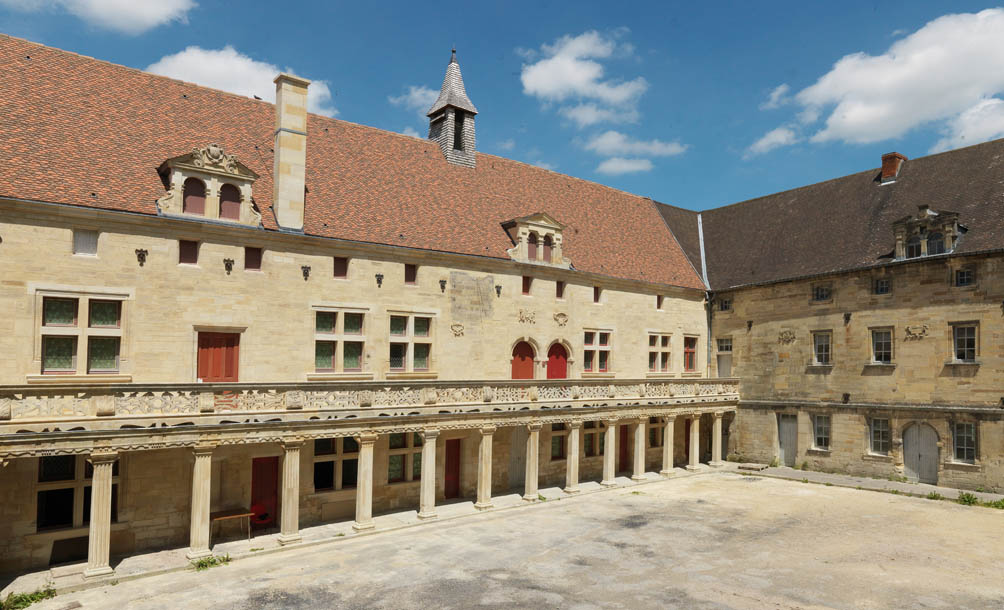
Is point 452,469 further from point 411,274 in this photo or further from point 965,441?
point 965,441

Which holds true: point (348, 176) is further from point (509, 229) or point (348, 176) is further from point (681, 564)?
point (681, 564)

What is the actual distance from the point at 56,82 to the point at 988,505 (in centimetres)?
3151

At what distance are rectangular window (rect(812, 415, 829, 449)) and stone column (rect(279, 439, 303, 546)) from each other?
69.6 ft

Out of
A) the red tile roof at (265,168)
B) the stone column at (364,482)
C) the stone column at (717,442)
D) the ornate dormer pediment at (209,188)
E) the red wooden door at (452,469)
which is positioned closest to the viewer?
the red tile roof at (265,168)

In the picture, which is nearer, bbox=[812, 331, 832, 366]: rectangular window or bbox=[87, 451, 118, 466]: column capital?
bbox=[87, 451, 118, 466]: column capital

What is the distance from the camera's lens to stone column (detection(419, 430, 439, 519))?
61.2 ft

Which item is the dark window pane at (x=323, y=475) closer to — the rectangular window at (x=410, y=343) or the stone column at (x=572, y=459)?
the rectangular window at (x=410, y=343)

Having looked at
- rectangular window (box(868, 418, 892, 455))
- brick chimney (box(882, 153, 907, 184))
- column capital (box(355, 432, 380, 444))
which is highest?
brick chimney (box(882, 153, 907, 184))

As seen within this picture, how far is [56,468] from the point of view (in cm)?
1502

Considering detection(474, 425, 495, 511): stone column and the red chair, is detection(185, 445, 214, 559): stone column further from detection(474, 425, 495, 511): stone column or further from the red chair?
detection(474, 425, 495, 511): stone column

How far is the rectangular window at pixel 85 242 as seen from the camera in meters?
15.3

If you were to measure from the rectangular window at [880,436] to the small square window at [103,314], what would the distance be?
86.2 feet

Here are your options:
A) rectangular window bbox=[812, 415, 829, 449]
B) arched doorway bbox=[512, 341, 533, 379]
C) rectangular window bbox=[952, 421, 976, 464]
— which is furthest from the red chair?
rectangular window bbox=[952, 421, 976, 464]

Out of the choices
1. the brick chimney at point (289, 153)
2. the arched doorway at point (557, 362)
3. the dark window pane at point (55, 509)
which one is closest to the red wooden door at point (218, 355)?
the brick chimney at point (289, 153)
